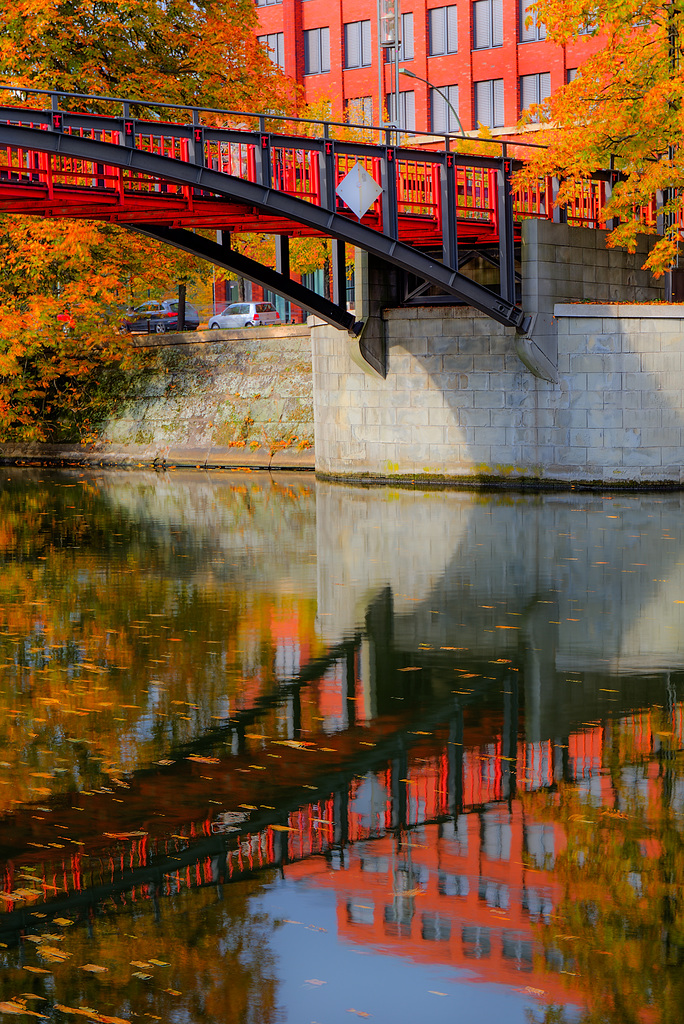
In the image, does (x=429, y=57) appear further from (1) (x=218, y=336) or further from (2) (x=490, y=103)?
(1) (x=218, y=336)

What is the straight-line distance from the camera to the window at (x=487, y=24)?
2312 inches

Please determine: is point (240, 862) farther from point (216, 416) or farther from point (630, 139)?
point (216, 416)

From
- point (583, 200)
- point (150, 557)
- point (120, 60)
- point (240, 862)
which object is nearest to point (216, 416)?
point (120, 60)

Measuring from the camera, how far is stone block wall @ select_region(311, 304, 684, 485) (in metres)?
26.4

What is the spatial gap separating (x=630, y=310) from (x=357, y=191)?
18.7 ft

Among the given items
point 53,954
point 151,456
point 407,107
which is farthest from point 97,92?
point 53,954

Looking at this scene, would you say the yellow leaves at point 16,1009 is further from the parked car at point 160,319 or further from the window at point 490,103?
the window at point 490,103

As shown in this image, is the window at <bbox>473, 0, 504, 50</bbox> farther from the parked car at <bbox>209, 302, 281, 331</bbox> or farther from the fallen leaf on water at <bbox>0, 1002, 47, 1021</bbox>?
the fallen leaf on water at <bbox>0, 1002, 47, 1021</bbox>

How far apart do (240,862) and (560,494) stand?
2036 centimetres

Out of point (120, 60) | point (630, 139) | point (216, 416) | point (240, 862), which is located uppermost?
point (120, 60)

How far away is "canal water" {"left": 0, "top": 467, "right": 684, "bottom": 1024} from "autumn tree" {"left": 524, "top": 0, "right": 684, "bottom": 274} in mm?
12692

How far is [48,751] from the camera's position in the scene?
8.82m

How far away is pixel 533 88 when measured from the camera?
58.3 m

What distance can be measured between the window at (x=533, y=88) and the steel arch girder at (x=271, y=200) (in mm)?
34045
